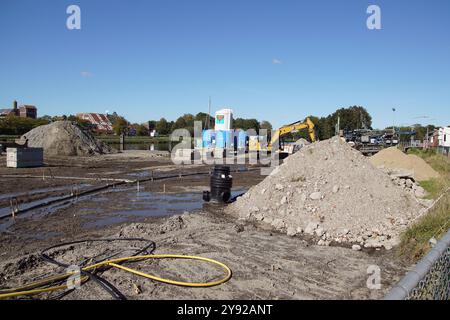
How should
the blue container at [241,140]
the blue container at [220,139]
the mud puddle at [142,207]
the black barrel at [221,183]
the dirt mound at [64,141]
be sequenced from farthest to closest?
the blue container at [241,140] → the blue container at [220,139] → the dirt mound at [64,141] → the black barrel at [221,183] → the mud puddle at [142,207]

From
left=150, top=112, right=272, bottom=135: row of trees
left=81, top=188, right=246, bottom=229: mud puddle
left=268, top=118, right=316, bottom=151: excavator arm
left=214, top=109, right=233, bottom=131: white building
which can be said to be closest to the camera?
left=81, top=188, right=246, bottom=229: mud puddle

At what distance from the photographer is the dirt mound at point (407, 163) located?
1903 centimetres

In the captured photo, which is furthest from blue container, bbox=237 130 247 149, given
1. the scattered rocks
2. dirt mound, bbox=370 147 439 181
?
the scattered rocks

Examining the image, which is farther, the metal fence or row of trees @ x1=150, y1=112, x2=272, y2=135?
row of trees @ x1=150, y1=112, x2=272, y2=135

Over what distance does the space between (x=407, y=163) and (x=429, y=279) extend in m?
19.1

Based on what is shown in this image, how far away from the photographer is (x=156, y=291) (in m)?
5.31

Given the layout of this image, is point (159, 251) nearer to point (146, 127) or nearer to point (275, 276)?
point (275, 276)

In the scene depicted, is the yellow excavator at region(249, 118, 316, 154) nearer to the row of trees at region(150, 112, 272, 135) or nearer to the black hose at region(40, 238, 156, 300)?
the black hose at region(40, 238, 156, 300)

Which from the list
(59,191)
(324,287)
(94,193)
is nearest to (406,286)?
(324,287)

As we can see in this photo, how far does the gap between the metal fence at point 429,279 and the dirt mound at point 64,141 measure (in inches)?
1481

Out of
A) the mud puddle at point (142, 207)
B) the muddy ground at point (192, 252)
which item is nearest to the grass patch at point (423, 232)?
the muddy ground at point (192, 252)

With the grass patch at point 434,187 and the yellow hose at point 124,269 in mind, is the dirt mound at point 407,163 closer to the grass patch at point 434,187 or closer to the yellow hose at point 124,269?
the grass patch at point 434,187

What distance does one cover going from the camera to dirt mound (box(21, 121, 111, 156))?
122 feet

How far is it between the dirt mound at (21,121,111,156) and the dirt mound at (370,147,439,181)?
93.4 ft
